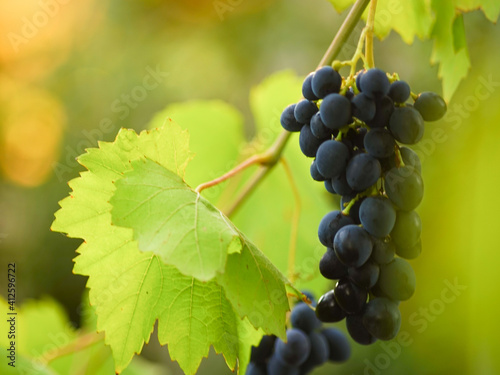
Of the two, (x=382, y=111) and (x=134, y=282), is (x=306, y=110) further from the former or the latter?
(x=134, y=282)

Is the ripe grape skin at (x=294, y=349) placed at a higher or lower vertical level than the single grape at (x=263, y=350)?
higher

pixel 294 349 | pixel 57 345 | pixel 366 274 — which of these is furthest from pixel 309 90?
pixel 57 345

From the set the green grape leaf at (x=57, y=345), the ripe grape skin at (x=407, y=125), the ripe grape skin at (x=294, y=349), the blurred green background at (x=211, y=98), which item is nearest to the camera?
the ripe grape skin at (x=407, y=125)

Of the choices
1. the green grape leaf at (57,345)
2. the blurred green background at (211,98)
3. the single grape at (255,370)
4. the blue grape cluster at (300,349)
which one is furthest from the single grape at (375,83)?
the blurred green background at (211,98)

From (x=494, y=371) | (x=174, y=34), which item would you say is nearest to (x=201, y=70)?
(x=174, y=34)

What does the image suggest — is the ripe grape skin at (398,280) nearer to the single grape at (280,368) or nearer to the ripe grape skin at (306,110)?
the ripe grape skin at (306,110)

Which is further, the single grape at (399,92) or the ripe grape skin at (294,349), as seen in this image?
the ripe grape skin at (294,349)
